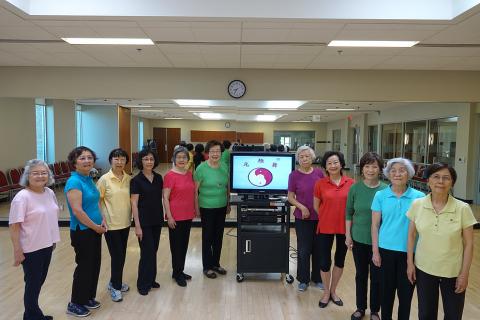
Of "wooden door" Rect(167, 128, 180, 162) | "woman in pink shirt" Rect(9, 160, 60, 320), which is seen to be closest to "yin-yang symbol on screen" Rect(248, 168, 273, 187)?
"woman in pink shirt" Rect(9, 160, 60, 320)

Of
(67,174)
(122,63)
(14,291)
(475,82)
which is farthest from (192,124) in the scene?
(14,291)

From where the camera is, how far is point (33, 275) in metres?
2.73

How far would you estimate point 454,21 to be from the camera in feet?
11.7

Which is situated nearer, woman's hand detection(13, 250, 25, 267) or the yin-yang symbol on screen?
woman's hand detection(13, 250, 25, 267)

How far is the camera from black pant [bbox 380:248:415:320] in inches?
101

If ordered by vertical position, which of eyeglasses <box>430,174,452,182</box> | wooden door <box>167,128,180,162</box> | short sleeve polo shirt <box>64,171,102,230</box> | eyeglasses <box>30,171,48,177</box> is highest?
wooden door <box>167,128,180,162</box>

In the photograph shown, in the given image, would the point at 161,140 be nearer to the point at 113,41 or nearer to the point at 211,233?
the point at 113,41

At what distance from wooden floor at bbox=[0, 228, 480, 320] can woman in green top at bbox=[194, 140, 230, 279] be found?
365mm

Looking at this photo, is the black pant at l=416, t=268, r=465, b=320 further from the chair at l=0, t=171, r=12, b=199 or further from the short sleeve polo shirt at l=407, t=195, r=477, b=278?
the chair at l=0, t=171, r=12, b=199

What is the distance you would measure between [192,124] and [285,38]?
1685 centimetres

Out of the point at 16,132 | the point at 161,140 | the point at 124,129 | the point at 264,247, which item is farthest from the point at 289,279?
the point at 161,140

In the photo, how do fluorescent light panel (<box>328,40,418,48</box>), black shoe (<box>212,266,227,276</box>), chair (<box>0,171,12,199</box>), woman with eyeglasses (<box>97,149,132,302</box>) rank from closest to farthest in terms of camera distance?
woman with eyeglasses (<box>97,149,132,302</box>) < black shoe (<box>212,266,227,276</box>) < fluorescent light panel (<box>328,40,418,48</box>) < chair (<box>0,171,12,199</box>)

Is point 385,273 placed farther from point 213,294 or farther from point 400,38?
point 400,38

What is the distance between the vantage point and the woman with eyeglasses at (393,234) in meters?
2.56
